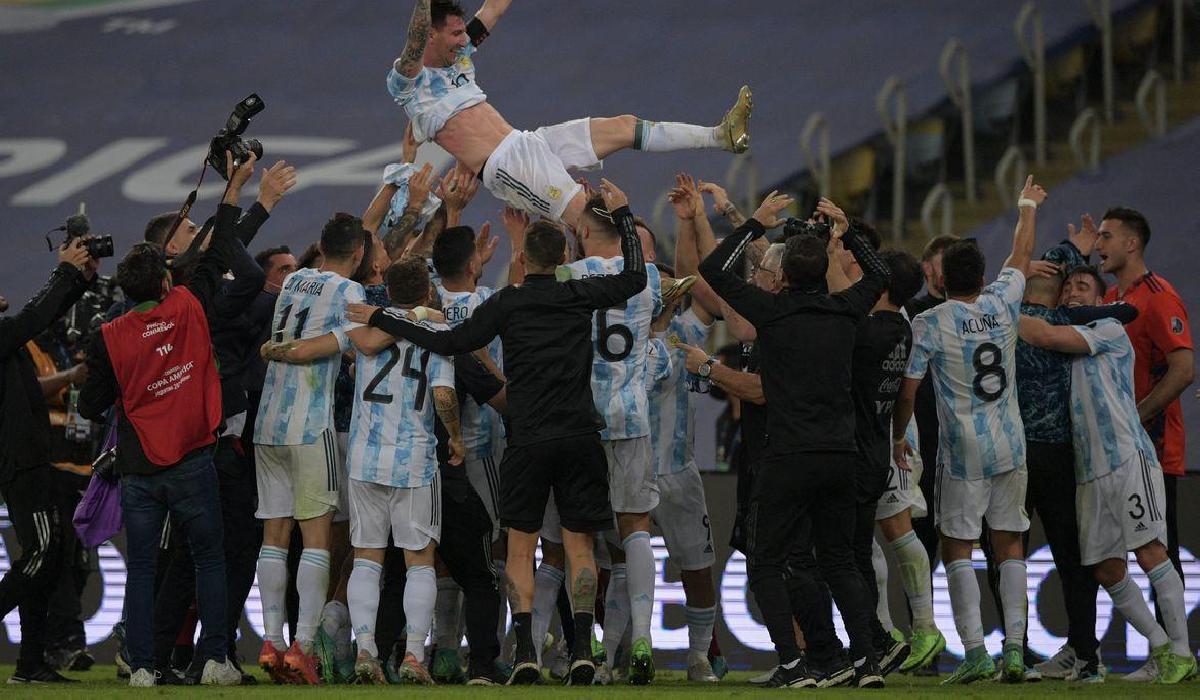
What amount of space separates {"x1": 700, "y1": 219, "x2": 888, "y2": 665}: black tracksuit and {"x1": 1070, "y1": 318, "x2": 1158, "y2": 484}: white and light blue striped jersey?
5.67 ft

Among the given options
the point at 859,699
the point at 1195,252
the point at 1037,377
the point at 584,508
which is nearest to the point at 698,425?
the point at 1195,252

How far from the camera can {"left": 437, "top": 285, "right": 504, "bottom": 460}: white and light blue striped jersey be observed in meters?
7.23

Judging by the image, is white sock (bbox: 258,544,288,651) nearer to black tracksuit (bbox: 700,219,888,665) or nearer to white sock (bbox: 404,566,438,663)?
white sock (bbox: 404,566,438,663)

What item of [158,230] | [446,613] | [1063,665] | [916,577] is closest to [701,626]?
[916,577]

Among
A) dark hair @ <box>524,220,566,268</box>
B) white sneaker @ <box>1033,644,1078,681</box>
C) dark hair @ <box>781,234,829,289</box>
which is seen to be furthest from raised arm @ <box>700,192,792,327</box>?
Answer: white sneaker @ <box>1033,644,1078,681</box>

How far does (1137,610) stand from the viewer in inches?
289

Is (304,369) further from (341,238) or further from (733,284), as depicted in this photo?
(733,284)

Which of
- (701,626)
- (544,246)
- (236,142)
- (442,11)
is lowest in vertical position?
(701,626)

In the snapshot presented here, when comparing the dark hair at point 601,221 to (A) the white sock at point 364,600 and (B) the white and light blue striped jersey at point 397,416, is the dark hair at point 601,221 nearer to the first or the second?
(B) the white and light blue striped jersey at point 397,416

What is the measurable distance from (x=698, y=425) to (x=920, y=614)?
18.9ft

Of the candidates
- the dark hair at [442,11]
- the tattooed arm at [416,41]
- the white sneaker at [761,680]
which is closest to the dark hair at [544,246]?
the tattooed arm at [416,41]

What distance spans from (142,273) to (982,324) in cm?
382

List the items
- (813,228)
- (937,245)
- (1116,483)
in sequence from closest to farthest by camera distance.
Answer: (813,228) → (1116,483) → (937,245)

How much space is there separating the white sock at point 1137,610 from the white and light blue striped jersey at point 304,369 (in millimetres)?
3917
